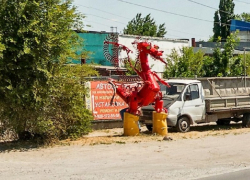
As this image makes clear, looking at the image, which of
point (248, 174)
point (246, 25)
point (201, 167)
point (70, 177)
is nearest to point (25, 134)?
point (70, 177)

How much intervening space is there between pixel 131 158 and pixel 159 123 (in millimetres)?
3864

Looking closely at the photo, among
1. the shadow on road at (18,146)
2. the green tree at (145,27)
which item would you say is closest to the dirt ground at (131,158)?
the shadow on road at (18,146)

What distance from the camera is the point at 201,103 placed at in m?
18.0

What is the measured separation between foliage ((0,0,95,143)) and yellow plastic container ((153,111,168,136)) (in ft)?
12.6

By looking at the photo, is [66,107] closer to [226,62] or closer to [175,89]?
[175,89]

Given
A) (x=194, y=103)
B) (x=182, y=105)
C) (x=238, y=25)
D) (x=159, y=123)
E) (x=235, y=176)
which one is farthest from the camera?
(x=238, y=25)

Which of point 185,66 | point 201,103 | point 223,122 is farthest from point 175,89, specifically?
point 185,66

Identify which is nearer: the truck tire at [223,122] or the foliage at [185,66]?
the truck tire at [223,122]

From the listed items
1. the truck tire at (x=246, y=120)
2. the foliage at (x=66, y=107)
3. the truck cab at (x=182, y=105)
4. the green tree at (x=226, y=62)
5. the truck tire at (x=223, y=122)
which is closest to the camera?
the foliage at (x=66, y=107)

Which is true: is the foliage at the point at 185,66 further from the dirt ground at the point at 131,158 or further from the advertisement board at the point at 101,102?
the dirt ground at the point at 131,158

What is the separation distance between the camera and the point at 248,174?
9805mm

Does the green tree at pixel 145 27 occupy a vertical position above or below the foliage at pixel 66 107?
above

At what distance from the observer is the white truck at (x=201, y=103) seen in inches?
677

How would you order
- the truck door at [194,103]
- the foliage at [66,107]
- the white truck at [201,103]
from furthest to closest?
the truck door at [194,103]
the white truck at [201,103]
the foliage at [66,107]
